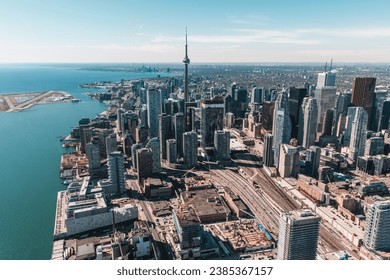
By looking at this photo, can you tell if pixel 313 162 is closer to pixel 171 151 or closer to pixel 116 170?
pixel 171 151

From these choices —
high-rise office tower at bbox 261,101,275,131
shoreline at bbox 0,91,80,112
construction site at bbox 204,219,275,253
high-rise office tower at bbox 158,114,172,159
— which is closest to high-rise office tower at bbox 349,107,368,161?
high-rise office tower at bbox 261,101,275,131

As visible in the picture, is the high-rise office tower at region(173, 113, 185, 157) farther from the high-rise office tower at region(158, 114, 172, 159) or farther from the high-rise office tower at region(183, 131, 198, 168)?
the high-rise office tower at region(183, 131, 198, 168)

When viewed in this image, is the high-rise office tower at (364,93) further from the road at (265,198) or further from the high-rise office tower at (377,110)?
the road at (265,198)

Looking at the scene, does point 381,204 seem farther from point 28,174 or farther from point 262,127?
point 28,174

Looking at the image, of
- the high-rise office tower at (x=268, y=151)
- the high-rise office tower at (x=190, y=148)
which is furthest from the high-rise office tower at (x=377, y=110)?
the high-rise office tower at (x=190, y=148)

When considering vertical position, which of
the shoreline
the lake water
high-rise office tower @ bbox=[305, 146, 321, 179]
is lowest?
the lake water

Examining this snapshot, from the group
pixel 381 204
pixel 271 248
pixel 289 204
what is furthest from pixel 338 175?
pixel 271 248

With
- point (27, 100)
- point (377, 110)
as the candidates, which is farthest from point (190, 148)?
point (27, 100)
